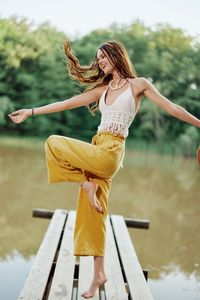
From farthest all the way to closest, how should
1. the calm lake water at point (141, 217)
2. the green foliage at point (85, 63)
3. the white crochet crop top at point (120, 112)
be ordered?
the green foliage at point (85, 63) → the calm lake water at point (141, 217) → the white crochet crop top at point (120, 112)

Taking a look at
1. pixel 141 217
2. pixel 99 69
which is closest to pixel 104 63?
pixel 99 69

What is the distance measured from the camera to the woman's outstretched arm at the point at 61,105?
2.39 metres

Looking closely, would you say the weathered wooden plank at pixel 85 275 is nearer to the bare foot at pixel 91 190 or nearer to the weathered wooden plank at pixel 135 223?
the bare foot at pixel 91 190

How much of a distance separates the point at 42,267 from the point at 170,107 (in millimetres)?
1126

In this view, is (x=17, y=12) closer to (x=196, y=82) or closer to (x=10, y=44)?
(x=10, y=44)

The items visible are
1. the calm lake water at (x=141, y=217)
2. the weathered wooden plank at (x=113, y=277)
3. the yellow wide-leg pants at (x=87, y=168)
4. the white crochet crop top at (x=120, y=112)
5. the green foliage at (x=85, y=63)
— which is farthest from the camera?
the green foliage at (x=85, y=63)

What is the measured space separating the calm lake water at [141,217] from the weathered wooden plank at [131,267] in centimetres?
27

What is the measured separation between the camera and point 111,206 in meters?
6.12

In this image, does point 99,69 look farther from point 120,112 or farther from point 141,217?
point 141,217

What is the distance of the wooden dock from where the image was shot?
2.44 metres

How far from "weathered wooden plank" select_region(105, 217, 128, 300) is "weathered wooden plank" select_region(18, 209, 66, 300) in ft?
1.02

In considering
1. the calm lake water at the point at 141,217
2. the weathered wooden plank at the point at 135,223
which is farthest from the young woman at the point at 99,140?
the weathered wooden plank at the point at 135,223

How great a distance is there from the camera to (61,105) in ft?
8.01

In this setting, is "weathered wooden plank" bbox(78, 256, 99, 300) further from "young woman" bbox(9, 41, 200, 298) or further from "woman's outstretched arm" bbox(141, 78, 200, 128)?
"woman's outstretched arm" bbox(141, 78, 200, 128)
